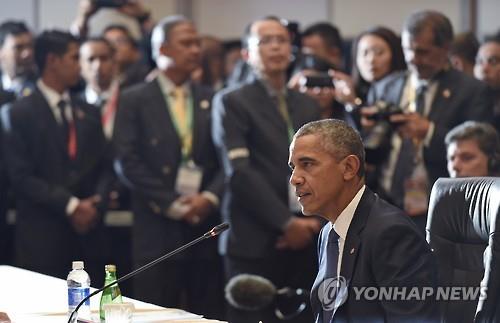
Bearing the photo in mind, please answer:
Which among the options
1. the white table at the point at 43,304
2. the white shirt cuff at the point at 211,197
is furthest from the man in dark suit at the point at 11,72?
the white table at the point at 43,304

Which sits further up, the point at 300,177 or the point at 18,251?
the point at 300,177

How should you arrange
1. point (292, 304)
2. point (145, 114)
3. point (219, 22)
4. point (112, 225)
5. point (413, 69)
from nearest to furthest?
point (292, 304) < point (413, 69) < point (145, 114) < point (112, 225) < point (219, 22)

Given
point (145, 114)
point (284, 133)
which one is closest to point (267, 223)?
point (284, 133)

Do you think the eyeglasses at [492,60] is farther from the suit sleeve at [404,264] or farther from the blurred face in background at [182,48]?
the suit sleeve at [404,264]

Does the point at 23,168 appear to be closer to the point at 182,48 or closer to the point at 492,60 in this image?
the point at 182,48

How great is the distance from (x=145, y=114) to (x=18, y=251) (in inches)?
44.5

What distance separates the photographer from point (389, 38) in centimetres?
670

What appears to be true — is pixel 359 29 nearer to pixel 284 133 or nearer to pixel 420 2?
pixel 420 2

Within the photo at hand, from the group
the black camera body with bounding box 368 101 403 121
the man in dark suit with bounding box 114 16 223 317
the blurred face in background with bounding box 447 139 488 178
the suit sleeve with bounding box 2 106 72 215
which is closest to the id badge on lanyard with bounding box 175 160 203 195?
the man in dark suit with bounding box 114 16 223 317

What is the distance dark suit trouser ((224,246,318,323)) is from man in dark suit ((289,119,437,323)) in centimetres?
208

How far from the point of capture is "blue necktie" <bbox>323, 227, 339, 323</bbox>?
3.81m

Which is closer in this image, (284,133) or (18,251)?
(284,133)

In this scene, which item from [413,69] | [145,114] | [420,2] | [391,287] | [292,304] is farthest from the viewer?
[420,2]

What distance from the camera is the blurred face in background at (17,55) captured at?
7.59m
